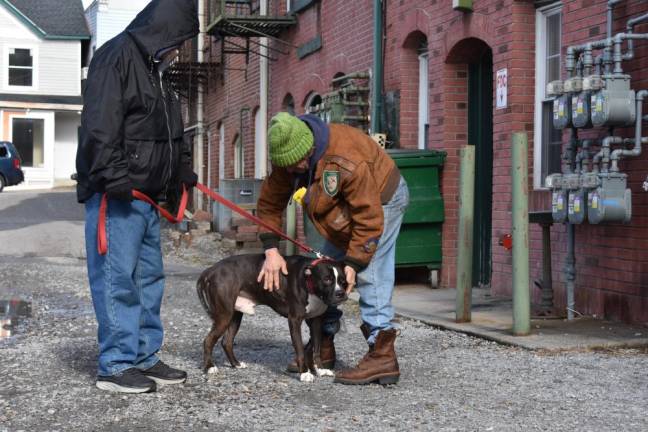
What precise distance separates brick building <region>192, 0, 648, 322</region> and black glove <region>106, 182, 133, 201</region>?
4337 millimetres

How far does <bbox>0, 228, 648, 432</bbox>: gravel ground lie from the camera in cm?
512

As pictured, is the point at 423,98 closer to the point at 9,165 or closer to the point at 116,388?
the point at 116,388

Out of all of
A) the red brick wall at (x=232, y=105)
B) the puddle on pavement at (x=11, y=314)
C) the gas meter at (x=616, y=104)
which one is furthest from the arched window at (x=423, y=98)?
the red brick wall at (x=232, y=105)

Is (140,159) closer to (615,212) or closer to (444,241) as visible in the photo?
(615,212)

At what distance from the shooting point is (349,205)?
5.68 metres

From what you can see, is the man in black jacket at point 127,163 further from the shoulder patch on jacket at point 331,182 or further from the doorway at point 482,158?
the doorway at point 482,158

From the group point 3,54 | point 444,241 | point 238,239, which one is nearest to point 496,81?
point 444,241

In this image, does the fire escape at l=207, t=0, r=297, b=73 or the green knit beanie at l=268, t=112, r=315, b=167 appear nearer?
the green knit beanie at l=268, t=112, r=315, b=167

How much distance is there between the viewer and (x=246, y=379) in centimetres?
616

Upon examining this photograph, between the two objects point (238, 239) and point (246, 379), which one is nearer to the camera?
point (246, 379)

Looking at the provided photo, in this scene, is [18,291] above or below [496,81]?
below

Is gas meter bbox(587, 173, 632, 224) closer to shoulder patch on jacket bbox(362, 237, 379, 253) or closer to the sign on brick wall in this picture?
the sign on brick wall

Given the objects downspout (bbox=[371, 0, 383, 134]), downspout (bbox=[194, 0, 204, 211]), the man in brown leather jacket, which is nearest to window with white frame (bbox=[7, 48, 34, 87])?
downspout (bbox=[194, 0, 204, 211])

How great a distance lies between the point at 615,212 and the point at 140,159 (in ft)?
13.0
